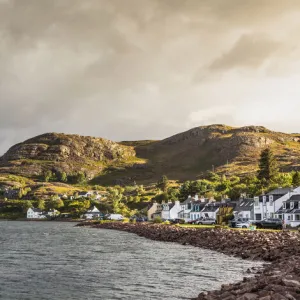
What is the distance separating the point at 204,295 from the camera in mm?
27016

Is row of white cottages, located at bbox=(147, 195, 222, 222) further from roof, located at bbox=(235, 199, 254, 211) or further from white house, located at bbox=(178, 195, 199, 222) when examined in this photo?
roof, located at bbox=(235, 199, 254, 211)

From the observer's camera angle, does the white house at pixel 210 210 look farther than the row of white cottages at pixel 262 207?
Yes

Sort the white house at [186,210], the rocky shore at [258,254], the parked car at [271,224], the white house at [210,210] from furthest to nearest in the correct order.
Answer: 1. the white house at [186,210]
2. the white house at [210,210]
3. the parked car at [271,224]
4. the rocky shore at [258,254]

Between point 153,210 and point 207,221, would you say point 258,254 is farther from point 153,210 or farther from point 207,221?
point 153,210

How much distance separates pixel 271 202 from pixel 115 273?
219 ft

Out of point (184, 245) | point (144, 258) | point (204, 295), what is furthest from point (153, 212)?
point (204, 295)

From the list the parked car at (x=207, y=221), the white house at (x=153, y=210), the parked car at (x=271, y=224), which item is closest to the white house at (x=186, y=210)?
the white house at (x=153, y=210)

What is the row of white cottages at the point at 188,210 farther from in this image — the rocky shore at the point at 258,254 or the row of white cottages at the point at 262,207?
the rocky shore at the point at 258,254

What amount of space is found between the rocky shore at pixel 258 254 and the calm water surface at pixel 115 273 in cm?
279

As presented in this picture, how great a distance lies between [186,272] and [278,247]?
1421cm

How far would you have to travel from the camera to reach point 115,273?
129 ft

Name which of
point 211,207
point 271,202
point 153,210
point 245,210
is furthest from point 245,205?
point 153,210

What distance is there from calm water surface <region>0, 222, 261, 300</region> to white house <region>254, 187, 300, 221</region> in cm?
4464

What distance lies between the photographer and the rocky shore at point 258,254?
23.8m
